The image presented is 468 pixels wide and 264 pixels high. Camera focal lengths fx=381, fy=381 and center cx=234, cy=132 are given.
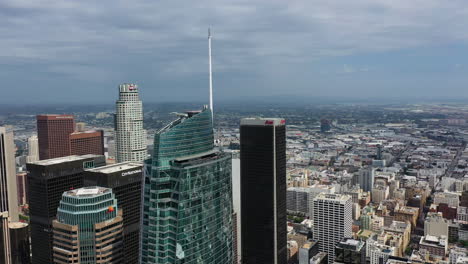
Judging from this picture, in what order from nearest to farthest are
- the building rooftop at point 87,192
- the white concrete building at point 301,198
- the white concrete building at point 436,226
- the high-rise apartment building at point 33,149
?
the building rooftop at point 87,192
the white concrete building at point 436,226
the white concrete building at point 301,198
the high-rise apartment building at point 33,149

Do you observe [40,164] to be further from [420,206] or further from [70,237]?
[420,206]

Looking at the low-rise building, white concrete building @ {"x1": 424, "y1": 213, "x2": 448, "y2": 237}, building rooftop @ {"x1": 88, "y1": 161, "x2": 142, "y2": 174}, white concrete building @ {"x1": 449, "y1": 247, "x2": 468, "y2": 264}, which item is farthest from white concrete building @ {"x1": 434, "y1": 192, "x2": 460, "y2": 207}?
building rooftop @ {"x1": 88, "y1": 161, "x2": 142, "y2": 174}

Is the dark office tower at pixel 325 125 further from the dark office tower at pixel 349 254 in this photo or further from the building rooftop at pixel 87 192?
the building rooftop at pixel 87 192

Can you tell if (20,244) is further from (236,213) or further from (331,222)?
(331,222)

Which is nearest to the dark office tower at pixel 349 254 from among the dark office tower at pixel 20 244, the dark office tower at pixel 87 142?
the dark office tower at pixel 20 244

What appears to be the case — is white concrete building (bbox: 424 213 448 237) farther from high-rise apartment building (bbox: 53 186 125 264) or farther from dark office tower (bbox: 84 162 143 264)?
high-rise apartment building (bbox: 53 186 125 264)

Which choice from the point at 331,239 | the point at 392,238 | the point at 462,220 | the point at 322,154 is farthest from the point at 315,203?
the point at 322,154
